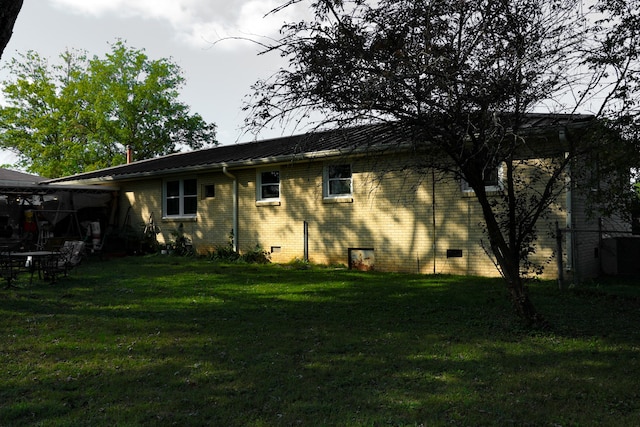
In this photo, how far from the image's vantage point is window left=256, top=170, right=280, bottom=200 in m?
15.7

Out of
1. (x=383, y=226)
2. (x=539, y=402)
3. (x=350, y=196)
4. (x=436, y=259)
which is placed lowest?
(x=539, y=402)

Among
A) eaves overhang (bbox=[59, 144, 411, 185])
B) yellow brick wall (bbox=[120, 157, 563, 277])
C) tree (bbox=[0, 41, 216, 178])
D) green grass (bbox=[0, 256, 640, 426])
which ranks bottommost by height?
green grass (bbox=[0, 256, 640, 426])

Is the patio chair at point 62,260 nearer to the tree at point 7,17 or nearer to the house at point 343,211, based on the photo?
the house at point 343,211

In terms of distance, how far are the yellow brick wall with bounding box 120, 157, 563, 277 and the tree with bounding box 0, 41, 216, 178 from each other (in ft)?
79.2

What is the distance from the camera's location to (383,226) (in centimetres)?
1322

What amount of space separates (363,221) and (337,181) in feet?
A: 4.84

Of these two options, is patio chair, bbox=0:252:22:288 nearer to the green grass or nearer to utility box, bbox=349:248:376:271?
the green grass

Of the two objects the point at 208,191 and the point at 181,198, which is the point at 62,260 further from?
the point at 181,198

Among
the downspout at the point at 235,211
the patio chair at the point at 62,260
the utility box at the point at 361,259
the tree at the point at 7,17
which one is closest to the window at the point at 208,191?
the downspout at the point at 235,211

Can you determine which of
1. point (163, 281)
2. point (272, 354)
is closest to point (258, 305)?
point (272, 354)

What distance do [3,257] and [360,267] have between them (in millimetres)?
8505

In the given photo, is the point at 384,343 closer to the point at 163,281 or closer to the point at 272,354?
the point at 272,354

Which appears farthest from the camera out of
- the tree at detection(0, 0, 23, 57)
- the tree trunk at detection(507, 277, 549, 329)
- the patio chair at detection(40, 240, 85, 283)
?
the patio chair at detection(40, 240, 85, 283)

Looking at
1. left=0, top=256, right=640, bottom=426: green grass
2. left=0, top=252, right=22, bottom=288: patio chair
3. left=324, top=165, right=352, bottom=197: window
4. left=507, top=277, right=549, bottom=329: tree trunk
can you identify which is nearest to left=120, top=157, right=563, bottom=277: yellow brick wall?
left=324, top=165, right=352, bottom=197: window
